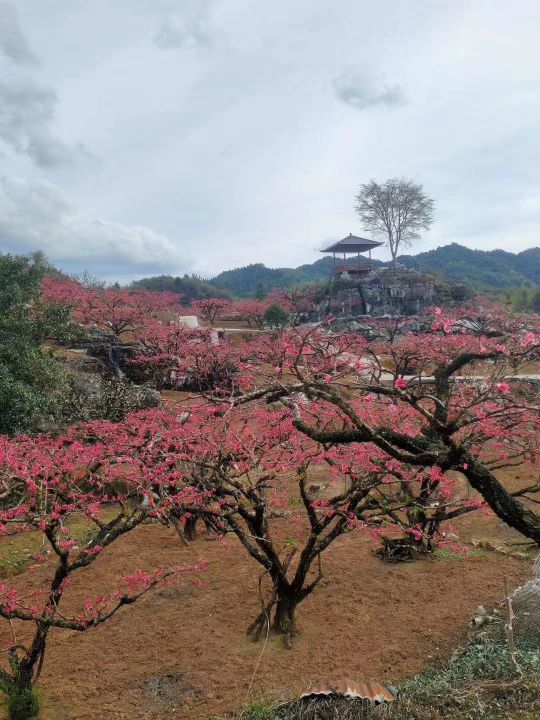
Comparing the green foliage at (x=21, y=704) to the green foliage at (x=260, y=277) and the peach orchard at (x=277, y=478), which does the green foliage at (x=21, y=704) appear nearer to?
the peach orchard at (x=277, y=478)

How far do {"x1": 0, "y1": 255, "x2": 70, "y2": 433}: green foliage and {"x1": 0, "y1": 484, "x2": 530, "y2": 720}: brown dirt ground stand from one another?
5.07 metres

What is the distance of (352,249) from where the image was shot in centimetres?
4847

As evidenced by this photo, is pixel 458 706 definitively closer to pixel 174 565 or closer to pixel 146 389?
pixel 174 565

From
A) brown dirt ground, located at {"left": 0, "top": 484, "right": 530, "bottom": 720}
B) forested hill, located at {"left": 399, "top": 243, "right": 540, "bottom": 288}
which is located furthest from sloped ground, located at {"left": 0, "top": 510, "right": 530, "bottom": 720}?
forested hill, located at {"left": 399, "top": 243, "right": 540, "bottom": 288}

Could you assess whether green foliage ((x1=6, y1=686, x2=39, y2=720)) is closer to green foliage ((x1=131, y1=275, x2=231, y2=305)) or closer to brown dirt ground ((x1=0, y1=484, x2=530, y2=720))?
brown dirt ground ((x1=0, y1=484, x2=530, y2=720))

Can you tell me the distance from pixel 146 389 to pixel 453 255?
81.5 meters

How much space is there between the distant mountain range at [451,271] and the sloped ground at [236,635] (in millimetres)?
63470

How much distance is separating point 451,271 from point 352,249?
109 ft

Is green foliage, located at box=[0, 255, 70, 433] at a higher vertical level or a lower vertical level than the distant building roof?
lower

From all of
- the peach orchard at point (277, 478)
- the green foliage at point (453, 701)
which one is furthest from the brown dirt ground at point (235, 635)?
the green foliage at point (453, 701)

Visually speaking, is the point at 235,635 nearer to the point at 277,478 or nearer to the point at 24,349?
the point at 277,478

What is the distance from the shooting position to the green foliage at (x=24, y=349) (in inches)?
494

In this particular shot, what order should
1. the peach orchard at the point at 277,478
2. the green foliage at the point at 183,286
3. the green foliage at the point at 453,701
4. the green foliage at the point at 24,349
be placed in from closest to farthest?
1. the green foliage at the point at 453,701
2. the peach orchard at the point at 277,478
3. the green foliage at the point at 24,349
4. the green foliage at the point at 183,286

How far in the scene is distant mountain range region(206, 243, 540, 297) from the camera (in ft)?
241
